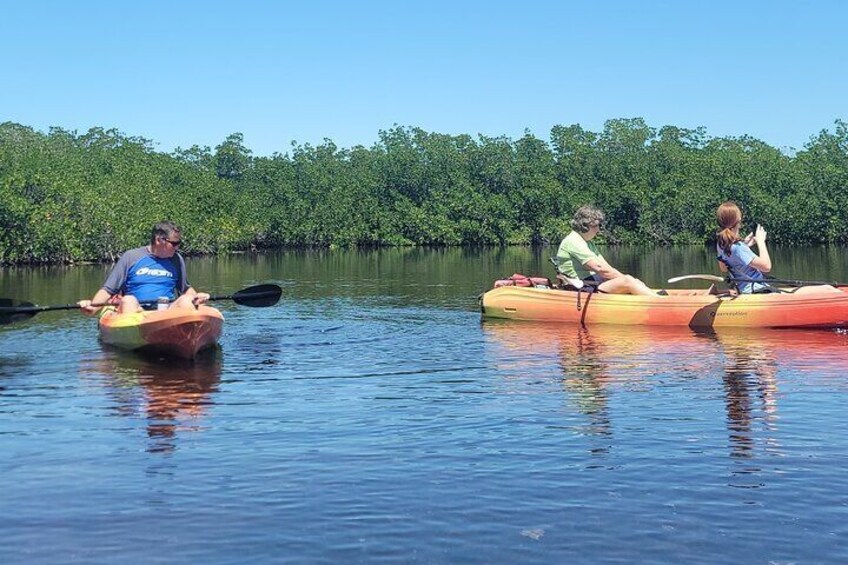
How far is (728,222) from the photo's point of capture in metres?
14.3

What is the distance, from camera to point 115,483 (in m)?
6.81

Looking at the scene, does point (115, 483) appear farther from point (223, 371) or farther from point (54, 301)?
point (54, 301)

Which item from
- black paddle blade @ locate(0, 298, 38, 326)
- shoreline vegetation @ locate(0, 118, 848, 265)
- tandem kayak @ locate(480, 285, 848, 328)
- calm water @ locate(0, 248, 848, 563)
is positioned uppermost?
shoreline vegetation @ locate(0, 118, 848, 265)

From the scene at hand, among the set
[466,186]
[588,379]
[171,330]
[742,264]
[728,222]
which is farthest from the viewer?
[466,186]

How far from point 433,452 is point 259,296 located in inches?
324

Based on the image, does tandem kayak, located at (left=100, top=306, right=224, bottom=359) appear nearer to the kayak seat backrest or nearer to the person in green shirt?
the person in green shirt

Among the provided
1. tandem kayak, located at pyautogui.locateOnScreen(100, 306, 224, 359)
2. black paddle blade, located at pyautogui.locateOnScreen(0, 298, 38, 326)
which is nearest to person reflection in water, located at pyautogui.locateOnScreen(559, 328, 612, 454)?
tandem kayak, located at pyautogui.locateOnScreen(100, 306, 224, 359)

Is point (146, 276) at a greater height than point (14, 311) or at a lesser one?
greater

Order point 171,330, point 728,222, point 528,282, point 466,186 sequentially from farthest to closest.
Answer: point 466,186
point 528,282
point 728,222
point 171,330

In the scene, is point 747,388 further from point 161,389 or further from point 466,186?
point 466,186

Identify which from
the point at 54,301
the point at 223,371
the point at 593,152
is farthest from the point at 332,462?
the point at 593,152

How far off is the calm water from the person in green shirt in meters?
1.91

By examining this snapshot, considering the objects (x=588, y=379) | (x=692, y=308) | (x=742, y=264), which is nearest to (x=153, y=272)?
(x=588, y=379)

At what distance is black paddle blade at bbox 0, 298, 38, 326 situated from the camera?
44.5ft
